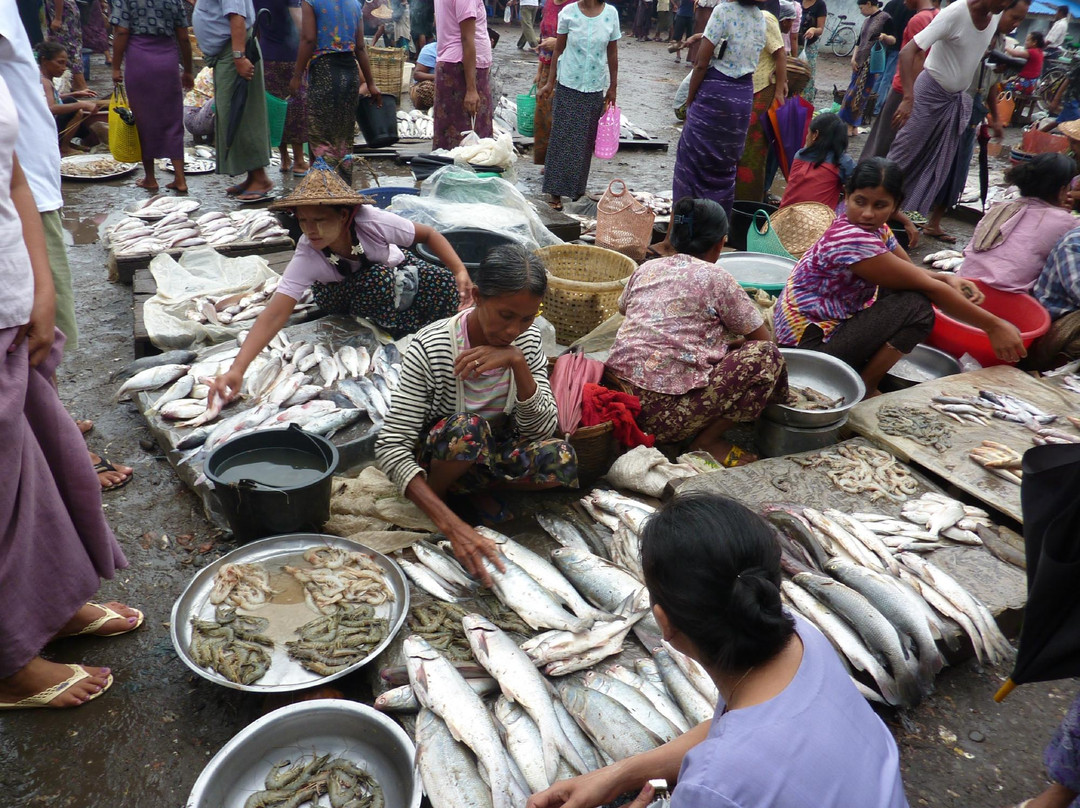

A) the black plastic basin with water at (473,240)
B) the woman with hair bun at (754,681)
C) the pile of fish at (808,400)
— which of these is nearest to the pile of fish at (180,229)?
the black plastic basin with water at (473,240)

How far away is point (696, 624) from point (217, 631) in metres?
1.79

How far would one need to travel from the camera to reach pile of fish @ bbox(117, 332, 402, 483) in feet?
11.5

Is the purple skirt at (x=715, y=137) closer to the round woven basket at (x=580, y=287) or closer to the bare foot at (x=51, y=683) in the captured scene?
the round woven basket at (x=580, y=287)

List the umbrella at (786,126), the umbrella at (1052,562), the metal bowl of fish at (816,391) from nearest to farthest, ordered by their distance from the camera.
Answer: the umbrella at (1052,562), the metal bowl of fish at (816,391), the umbrella at (786,126)

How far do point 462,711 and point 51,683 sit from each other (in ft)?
4.53

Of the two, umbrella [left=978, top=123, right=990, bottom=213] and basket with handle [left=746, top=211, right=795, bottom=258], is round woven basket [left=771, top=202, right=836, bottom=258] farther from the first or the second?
umbrella [left=978, top=123, right=990, bottom=213]

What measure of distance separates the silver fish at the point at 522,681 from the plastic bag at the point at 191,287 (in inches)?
116

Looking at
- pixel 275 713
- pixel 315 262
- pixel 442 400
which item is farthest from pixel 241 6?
pixel 275 713

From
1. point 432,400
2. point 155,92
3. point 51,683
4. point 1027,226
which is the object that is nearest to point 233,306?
point 432,400

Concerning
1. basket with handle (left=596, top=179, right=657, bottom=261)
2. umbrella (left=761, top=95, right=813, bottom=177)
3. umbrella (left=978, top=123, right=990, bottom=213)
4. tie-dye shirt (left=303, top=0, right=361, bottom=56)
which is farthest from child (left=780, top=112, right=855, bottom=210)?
tie-dye shirt (left=303, top=0, right=361, bottom=56)

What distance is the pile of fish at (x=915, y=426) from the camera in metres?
3.73

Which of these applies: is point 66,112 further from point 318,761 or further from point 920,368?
point 920,368

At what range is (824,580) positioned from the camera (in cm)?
276

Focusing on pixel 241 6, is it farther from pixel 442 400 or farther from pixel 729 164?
pixel 442 400
